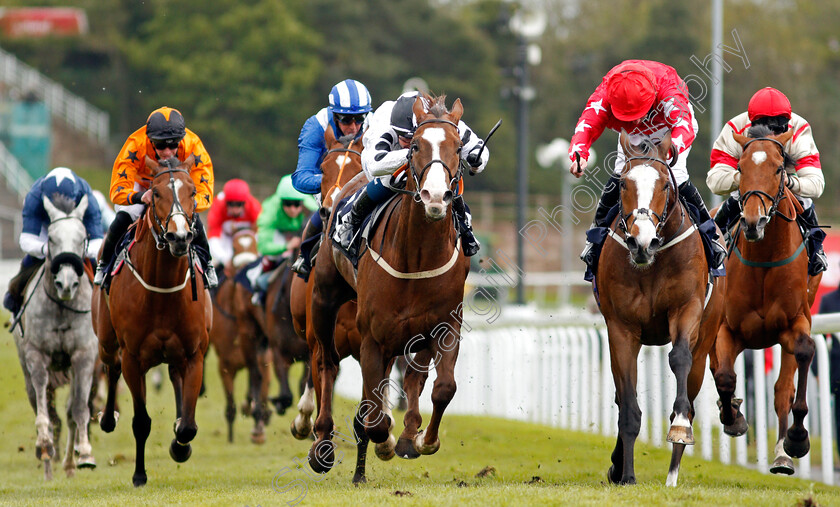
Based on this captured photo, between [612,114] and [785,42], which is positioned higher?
[785,42]

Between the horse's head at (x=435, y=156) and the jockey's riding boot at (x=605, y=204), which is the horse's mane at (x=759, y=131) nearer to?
the jockey's riding boot at (x=605, y=204)

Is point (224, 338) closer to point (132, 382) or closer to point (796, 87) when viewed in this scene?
point (132, 382)

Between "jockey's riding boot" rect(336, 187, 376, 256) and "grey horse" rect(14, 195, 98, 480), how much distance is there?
3.07 m

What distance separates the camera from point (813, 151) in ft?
26.2

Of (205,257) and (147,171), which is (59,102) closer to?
(147,171)

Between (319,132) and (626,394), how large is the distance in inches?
127

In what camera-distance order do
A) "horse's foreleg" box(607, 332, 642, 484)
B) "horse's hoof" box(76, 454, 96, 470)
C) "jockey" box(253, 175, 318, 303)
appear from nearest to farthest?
1. "horse's foreleg" box(607, 332, 642, 484)
2. "horse's hoof" box(76, 454, 96, 470)
3. "jockey" box(253, 175, 318, 303)

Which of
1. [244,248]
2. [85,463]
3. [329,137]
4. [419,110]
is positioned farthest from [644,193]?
[244,248]

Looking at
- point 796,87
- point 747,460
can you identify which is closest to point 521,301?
point 747,460

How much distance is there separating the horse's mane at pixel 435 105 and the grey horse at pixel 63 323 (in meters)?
3.94

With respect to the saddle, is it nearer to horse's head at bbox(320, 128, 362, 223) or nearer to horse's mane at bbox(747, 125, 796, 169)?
horse's head at bbox(320, 128, 362, 223)

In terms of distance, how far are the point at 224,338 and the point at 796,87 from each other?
3277 cm

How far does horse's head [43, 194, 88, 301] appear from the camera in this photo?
931 centimetres

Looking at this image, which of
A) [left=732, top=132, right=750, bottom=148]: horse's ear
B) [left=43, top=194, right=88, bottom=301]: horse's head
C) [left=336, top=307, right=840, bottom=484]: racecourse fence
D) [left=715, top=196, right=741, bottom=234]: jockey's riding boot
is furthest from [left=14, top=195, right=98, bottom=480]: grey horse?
[left=732, top=132, right=750, bottom=148]: horse's ear
